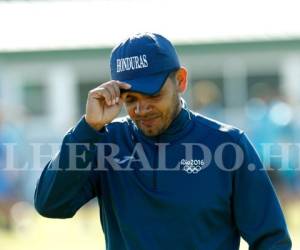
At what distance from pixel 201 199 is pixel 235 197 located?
0.48 ft

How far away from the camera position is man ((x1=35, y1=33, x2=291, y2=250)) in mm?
4059

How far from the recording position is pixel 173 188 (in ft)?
13.5

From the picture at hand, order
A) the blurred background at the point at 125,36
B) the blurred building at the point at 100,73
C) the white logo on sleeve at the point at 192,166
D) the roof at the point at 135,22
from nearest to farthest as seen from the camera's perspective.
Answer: the white logo on sleeve at the point at 192,166 < the blurred background at the point at 125,36 < the blurred building at the point at 100,73 < the roof at the point at 135,22

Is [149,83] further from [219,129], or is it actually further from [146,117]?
[219,129]

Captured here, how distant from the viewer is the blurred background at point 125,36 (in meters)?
21.0

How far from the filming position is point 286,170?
15.7 meters

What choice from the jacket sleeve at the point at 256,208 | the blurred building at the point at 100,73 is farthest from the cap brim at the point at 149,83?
the blurred building at the point at 100,73

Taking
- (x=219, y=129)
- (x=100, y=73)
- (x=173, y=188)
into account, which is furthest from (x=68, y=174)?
(x=100, y=73)

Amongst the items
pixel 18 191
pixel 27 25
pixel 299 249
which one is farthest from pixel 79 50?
pixel 299 249

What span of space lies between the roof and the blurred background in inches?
1.0

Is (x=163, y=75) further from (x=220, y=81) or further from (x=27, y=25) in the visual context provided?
(x=27, y=25)

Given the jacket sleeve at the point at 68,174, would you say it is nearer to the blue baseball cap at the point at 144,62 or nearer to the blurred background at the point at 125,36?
the blue baseball cap at the point at 144,62

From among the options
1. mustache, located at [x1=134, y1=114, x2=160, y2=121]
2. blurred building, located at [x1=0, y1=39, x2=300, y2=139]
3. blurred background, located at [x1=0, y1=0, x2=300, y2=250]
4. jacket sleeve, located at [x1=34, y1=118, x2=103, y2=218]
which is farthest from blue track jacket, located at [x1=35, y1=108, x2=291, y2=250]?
blurred building, located at [x1=0, y1=39, x2=300, y2=139]

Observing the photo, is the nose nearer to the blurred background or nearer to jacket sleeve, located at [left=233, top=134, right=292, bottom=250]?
jacket sleeve, located at [left=233, top=134, right=292, bottom=250]
